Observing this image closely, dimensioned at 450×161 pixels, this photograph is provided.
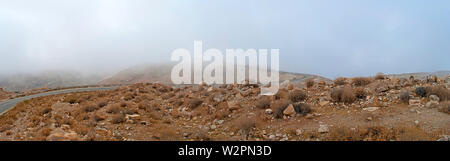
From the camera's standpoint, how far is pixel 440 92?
26.3 ft

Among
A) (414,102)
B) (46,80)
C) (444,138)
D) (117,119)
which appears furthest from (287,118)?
(46,80)

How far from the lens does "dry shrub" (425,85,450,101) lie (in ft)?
25.5

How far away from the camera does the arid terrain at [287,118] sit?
645 cm

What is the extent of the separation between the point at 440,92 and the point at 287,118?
554cm

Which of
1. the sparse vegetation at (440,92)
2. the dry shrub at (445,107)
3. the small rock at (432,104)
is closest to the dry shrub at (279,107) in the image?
the small rock at (432,104)

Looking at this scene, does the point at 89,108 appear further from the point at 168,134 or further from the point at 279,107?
the point at 279,107

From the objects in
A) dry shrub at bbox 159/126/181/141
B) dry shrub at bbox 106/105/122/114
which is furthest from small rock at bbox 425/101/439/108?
dry shrub at bbox 106/105/122/114

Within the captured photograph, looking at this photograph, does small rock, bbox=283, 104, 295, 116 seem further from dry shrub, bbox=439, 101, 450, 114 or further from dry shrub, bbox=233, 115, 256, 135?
dry shrub, bbox=439, 101, 450, 114
